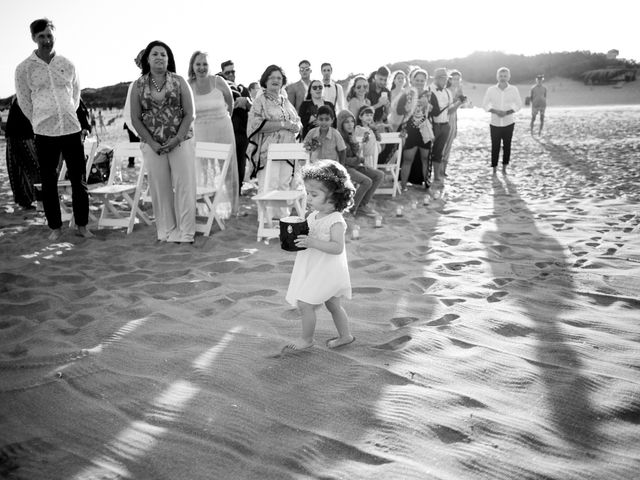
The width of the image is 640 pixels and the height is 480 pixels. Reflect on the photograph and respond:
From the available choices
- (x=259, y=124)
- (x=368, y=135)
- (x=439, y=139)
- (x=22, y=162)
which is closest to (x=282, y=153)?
(x=259, y=124)

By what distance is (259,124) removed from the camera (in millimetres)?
6359

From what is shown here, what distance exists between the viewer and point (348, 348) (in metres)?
2.99

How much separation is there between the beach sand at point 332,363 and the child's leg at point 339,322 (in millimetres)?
77

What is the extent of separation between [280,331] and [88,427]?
4.20 ft

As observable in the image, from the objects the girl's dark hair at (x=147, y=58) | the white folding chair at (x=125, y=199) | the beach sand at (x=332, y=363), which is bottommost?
the beach sand at (x=332, y=363)

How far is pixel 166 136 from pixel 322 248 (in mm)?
3234

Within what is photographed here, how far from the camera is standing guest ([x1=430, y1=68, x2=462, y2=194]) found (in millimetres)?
8656

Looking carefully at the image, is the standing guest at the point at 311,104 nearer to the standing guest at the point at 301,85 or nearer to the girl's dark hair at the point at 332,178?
the standing guest at the point at 301,85

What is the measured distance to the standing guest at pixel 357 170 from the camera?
678cm

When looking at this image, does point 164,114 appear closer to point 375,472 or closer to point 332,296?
point 332,296

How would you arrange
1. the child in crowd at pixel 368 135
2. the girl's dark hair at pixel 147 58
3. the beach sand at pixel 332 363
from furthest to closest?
Result: the child in crowd at pixel 368 135
the girl's dark hair at pixel 147 58
the beach sand at pixel 332 363

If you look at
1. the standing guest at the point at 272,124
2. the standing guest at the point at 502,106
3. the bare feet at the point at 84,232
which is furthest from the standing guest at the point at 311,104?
the standing guest at the point at 502,106

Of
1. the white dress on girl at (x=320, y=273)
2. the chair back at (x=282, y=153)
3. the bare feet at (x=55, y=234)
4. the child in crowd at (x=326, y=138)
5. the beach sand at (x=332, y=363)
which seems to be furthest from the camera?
the child in crowd at (x=326, y=138)

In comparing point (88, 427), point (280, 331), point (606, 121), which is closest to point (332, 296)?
point (280, 331)
